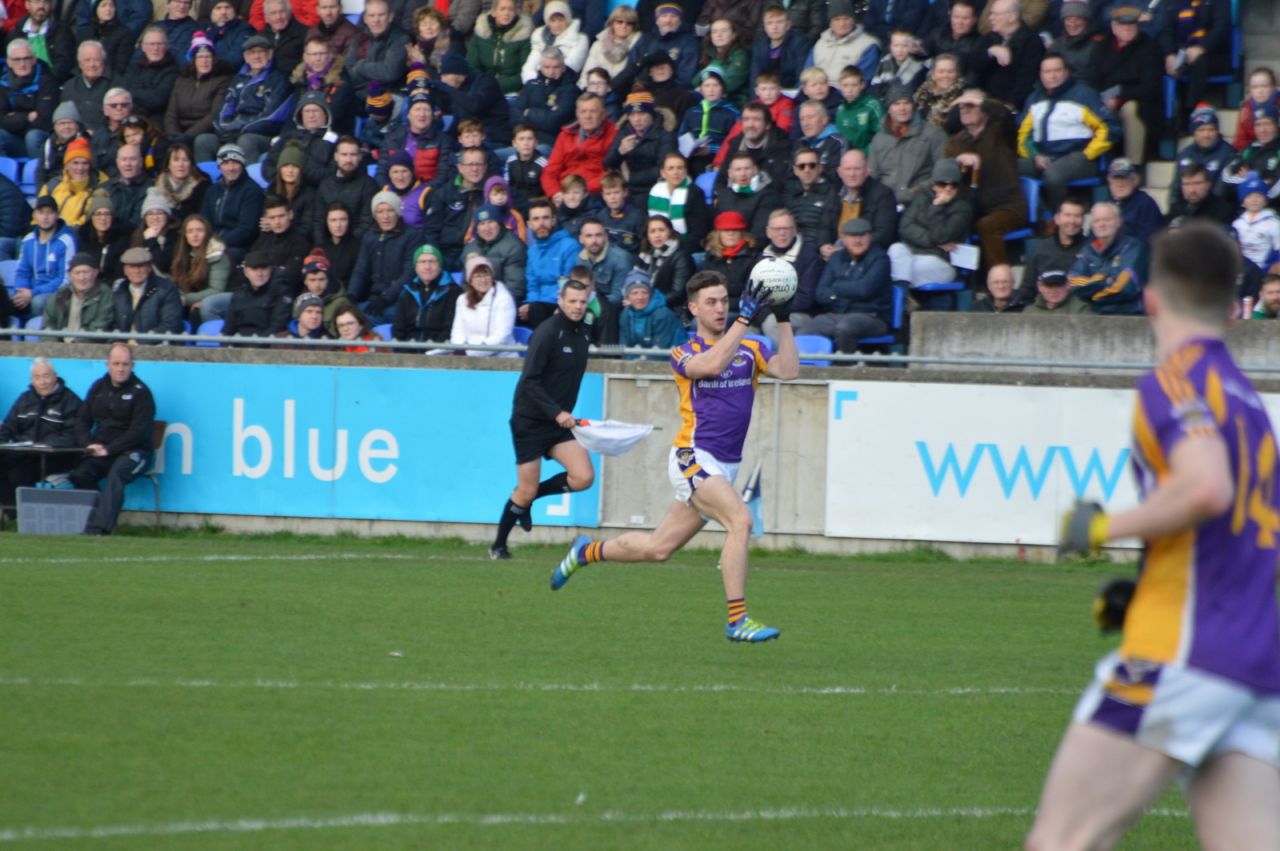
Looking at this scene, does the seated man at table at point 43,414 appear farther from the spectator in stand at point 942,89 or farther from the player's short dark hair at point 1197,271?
the player's short dark hair at point 1197,271

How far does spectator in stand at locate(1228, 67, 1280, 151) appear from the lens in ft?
55.5

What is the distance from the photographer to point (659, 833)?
5930 mm

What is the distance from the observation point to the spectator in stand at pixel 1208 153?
54.5ft

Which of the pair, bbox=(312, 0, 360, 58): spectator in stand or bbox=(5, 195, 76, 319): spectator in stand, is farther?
bbox=(312, 0, 360, 58): spectator in stand

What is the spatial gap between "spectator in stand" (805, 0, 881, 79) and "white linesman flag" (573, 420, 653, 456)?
21.6 feet

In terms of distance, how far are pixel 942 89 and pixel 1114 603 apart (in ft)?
46.7

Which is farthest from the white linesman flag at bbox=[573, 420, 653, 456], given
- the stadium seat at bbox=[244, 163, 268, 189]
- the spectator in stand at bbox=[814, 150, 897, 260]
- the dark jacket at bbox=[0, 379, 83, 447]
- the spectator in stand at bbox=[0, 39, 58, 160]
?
the spectator in stand at bbox=[0, 39, 58, 160]

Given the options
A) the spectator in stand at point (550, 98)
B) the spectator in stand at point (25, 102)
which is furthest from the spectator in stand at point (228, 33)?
the spectator in stand at point (550, 98)

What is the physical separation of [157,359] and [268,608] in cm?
Answer: 647

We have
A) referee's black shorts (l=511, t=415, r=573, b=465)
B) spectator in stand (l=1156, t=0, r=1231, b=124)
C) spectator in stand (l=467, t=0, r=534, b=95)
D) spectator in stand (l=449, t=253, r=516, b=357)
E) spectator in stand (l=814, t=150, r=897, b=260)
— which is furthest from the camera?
spectator in stand (l=467, t=0, r=534, b=95)

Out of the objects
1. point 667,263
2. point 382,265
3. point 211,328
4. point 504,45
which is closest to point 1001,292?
point 667,263

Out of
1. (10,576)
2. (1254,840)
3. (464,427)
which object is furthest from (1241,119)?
(1254,840)

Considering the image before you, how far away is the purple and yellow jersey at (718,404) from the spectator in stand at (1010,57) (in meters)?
8.77

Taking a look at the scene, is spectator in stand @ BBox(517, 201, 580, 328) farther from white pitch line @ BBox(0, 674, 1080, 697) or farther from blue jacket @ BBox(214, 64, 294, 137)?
white pitch line @ BBox(0, 674, 1080, 697)
